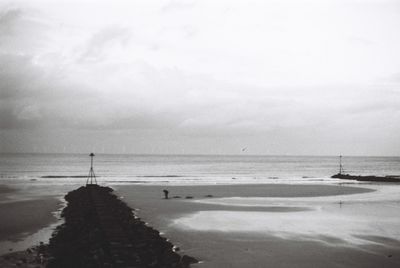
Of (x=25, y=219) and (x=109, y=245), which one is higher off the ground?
(x=109, y=245)

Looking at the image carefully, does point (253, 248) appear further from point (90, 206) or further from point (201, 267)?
point (90, 206)

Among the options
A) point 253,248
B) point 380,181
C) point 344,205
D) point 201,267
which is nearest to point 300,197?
point 344,205

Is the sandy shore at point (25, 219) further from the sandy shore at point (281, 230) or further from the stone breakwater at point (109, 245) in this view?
the sandy shore at point (281, 230)

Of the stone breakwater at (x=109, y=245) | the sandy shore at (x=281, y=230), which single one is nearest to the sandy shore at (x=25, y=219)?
the stone breakwater at (x=109, y=245)

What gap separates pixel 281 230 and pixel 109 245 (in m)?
10.1

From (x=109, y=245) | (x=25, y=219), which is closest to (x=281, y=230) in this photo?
(x=109, y=245)

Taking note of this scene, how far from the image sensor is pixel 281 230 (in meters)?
23.0

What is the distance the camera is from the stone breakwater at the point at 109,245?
1518cm

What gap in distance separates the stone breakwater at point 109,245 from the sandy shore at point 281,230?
1376 mm

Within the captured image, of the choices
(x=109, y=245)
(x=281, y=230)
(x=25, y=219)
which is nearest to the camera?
(x=109, y=245)

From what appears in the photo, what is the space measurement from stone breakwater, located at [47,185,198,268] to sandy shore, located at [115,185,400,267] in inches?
54.2

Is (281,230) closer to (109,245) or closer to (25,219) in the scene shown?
(109,245)

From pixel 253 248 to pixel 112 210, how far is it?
11.8m

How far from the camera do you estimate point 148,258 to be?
617 inches
